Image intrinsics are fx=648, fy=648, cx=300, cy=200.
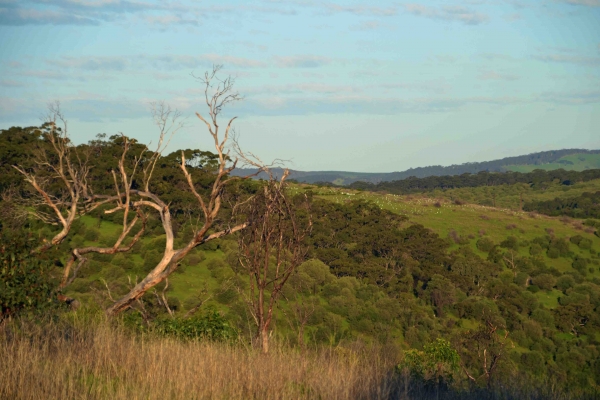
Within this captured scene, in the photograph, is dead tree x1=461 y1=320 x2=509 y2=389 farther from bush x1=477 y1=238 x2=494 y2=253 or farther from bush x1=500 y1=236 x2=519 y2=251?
bush x1=500 y1=236 x2=519 y2=251

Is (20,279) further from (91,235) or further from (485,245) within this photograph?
(485,245)

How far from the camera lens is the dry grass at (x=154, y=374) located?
18.8 ft

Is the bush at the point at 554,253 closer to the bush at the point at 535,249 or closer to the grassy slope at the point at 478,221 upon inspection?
the grassy slope at the point at 478,221

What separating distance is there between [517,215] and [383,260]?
115ft

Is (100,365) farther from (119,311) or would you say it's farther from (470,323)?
(470,323)

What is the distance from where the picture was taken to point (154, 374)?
628 centimetres

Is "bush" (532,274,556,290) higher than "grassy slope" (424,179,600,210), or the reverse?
"grassy slope" (424,179,600,210)

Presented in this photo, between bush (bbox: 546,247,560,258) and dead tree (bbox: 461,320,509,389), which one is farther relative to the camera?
bush (bbox: 546,247,560,258)

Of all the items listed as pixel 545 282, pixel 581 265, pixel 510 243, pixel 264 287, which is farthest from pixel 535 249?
pixel 264 287

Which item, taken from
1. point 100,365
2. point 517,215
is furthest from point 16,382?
point 517,215

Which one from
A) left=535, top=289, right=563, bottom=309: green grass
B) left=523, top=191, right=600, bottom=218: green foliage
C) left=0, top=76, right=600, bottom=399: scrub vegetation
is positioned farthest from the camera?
left=523, top=191, right=600, bottom=218: green foliage

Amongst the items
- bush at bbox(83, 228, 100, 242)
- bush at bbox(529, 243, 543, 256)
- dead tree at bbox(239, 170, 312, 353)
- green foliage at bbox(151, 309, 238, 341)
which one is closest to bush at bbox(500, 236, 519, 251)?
bush at bbox(529, 243, 543, 256)

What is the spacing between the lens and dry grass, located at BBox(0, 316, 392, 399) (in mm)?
5734

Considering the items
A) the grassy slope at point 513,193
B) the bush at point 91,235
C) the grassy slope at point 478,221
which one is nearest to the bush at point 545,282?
the grassy slope at point 478,221
